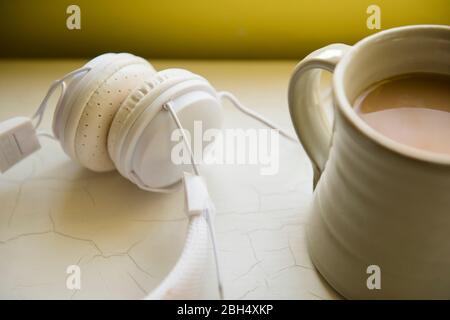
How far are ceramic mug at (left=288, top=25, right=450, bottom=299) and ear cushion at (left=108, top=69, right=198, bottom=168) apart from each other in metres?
0.12

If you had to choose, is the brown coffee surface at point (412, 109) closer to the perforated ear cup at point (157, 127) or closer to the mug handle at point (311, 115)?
the mug handle at point (311, 115)

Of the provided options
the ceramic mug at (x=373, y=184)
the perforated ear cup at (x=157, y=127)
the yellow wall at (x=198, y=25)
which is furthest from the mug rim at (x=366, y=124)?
the yellow wall at (x=198, y=25)

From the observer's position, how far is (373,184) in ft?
1.16

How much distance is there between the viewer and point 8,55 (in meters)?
0.70

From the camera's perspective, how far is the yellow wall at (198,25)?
656mm

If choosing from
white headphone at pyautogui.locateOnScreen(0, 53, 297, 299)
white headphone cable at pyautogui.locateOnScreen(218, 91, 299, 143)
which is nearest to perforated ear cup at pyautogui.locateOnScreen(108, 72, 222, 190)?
white headphone at pyautogui.locateOnScreen(0, 53, 297, 299)

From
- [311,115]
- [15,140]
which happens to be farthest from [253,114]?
[15,140]

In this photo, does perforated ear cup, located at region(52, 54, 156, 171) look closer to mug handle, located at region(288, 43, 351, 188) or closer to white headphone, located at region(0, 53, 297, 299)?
white headphone, located at region(0, 53, 297, 299)

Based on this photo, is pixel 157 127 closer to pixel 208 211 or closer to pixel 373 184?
pixel 208 211

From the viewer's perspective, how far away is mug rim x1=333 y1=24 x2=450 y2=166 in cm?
31

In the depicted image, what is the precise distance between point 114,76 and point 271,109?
23 cm

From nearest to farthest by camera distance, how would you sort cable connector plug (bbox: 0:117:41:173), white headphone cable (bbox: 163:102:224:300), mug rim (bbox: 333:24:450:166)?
mug rim (bbox: 333:24:450:166)
white headphone cable (bbox: 163:102:224:300)
cable connector plug (bbox: 0:117:41:173)

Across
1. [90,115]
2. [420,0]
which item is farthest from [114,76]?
[420,0]
